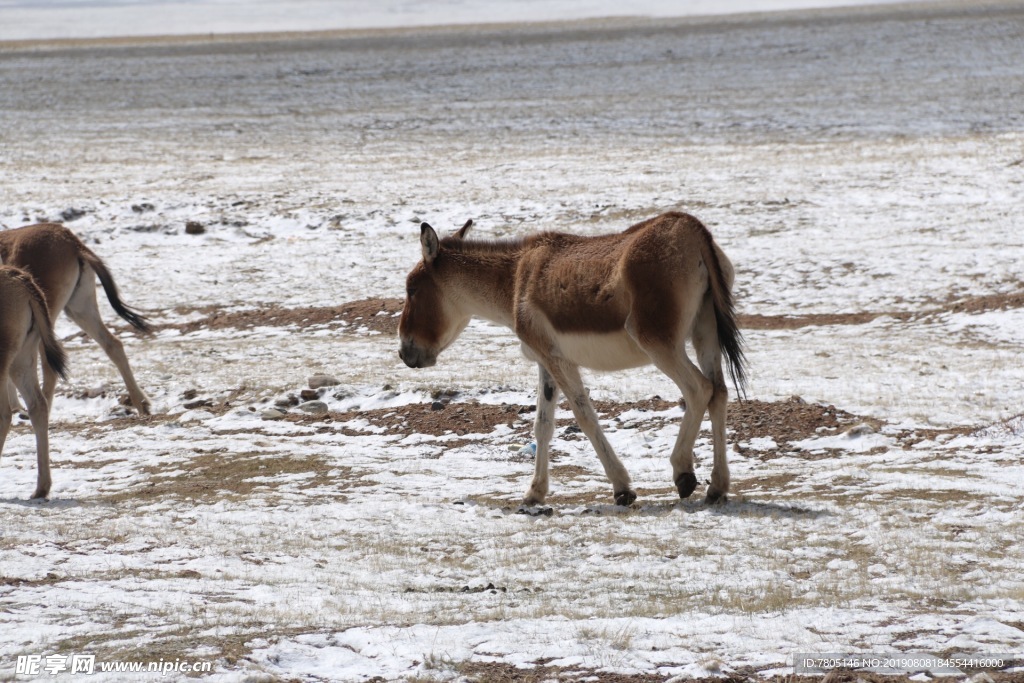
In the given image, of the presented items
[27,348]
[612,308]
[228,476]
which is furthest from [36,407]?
[612,308]

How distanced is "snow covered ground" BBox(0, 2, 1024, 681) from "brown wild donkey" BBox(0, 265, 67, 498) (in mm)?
640

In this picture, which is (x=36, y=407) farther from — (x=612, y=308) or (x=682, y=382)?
(x=682, y=382)

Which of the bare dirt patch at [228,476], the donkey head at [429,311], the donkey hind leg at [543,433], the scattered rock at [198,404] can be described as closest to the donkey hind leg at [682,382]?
the donkey hind leg at [543,433]

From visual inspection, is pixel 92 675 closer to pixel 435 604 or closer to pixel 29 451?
pixel 435 604

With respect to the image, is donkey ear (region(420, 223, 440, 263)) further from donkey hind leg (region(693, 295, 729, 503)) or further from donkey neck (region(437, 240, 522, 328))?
donkey hind leg (region(693, 295, 729, 503))

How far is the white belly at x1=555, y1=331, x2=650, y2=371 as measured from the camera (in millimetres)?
9195

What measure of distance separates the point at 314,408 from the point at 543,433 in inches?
192

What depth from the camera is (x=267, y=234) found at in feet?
80.8

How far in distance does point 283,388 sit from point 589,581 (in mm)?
7965

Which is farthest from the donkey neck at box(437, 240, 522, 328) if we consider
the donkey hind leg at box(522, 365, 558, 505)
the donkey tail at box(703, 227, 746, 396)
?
the donkey tail at box(703, 227, 746, 396)

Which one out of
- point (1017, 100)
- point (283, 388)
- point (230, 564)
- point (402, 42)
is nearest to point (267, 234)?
point (283, 388)

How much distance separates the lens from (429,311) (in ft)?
34.8

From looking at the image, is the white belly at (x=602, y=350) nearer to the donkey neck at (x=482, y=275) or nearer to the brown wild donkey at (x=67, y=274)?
Result: the donkey neck at (x=482, y=275)

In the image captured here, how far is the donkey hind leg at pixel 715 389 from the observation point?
30.1 ft
